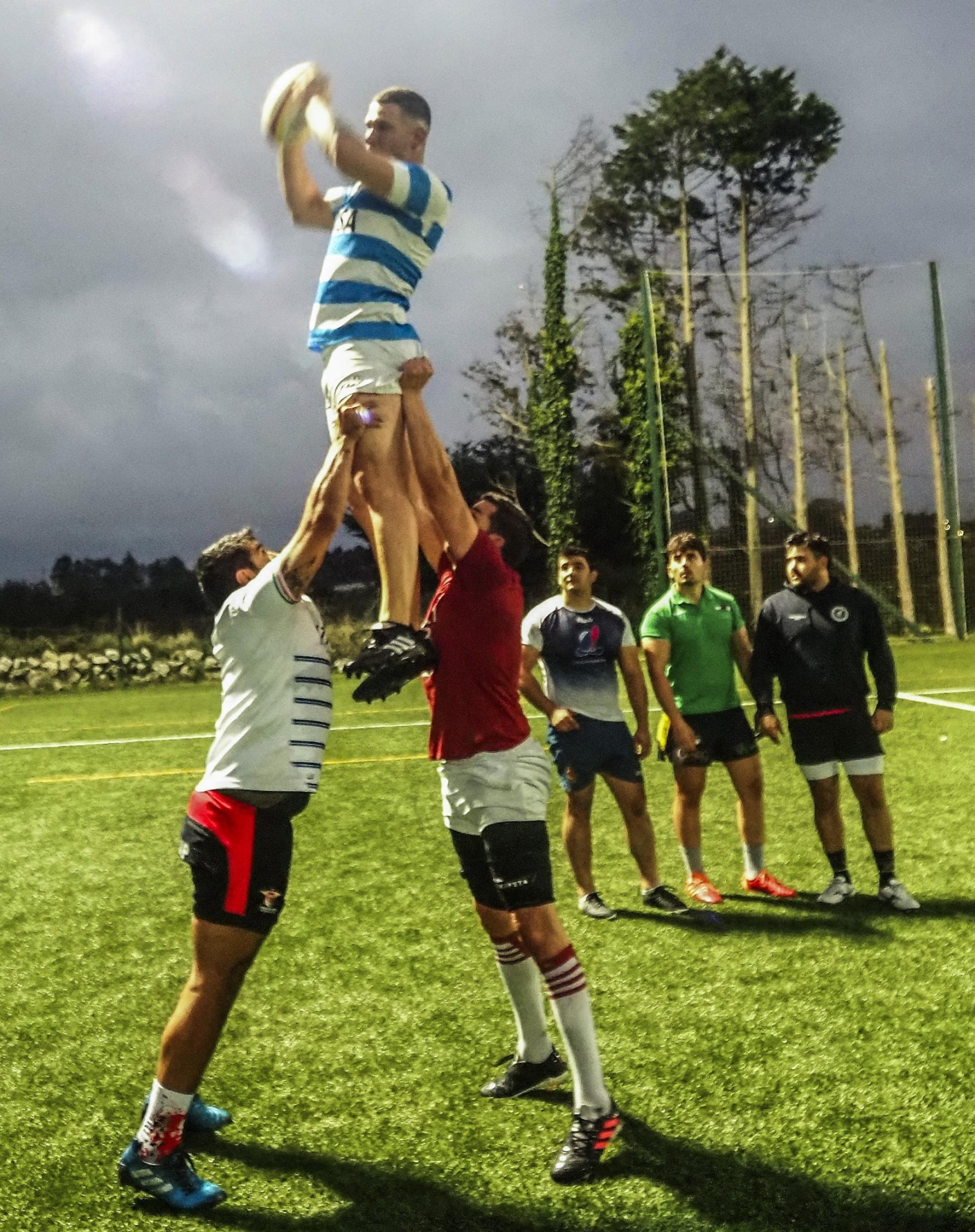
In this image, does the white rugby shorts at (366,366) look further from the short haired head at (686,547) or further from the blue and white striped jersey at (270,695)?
the short haired head at (686,547)

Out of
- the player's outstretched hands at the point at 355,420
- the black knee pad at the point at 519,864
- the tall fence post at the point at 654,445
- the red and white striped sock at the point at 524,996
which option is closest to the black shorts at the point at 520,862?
the black knee pad at the point at 519,864

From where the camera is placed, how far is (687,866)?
638 centimetres

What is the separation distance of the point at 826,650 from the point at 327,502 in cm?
371

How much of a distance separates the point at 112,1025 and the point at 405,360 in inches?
123

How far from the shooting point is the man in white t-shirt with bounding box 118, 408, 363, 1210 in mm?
3191

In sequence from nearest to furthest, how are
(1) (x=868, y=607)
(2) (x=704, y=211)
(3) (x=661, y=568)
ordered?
1. (1) (x=868, y=607)
2. (3) (x=661, y=568)
3. (2) (x=704, y=211)

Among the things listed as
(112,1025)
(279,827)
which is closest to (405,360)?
(279,827)

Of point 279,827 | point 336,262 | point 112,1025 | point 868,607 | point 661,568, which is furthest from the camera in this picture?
point 661,568

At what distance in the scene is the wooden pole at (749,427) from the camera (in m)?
19.0

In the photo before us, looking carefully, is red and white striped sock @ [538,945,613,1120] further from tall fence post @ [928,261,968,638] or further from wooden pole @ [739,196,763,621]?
tall fence post @ [928,261,968,638]

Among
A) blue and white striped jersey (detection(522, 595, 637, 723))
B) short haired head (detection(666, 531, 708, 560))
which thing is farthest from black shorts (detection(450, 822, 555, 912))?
short haired head (detection(666, 531, 708, 560))

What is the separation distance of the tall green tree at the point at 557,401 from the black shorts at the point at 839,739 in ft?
81.3

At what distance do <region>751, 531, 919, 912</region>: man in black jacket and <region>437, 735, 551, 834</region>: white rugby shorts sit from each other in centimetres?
281

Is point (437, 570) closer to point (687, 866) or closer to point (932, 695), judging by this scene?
point (687, 866)
